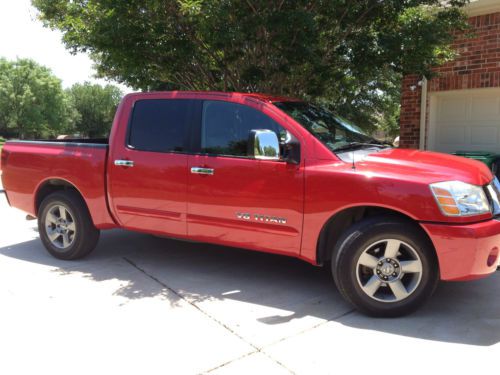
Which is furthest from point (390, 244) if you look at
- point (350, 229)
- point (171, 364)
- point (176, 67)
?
point (176, 67)

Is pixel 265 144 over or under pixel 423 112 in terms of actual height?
under

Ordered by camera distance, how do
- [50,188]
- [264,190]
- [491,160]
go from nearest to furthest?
[264,190], [50,188], [491,160]

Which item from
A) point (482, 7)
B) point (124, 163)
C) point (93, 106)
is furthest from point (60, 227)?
point (93, 106)

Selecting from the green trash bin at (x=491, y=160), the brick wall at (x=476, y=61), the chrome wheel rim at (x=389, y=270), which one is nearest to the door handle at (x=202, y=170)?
the chrome wheel rim at (x=389, y=270)

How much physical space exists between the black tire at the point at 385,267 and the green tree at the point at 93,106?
67.5 meters

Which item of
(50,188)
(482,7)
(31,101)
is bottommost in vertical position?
(50,188)

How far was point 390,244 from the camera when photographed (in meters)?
3.70

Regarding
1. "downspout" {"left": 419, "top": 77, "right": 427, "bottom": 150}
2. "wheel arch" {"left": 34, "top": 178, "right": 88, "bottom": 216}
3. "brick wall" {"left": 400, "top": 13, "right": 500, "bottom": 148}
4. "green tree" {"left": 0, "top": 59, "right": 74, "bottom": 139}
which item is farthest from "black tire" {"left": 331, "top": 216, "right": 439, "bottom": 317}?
"green tree" {"left": 0, "top": 59, "right": 74, "bottom": 139}

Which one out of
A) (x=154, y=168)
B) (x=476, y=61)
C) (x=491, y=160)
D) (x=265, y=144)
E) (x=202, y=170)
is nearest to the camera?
(x=265, y=144)

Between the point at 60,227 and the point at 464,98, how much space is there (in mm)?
7223

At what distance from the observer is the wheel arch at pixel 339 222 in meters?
3.84

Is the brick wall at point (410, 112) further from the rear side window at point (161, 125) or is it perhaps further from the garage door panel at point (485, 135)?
the rear side window at point (161, 125)

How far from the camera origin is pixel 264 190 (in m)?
4.10

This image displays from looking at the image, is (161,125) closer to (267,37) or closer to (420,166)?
(267,37)
